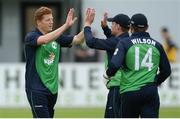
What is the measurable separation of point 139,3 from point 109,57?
54.2ft

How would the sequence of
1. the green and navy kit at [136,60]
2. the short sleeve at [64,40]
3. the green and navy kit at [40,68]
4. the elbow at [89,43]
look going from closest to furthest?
the green and navy kit at [136,60], the elbow at [89,43], the green and navy kit at [40,68], the short sleeve at [64,40]

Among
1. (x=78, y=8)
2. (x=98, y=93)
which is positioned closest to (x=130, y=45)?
(x=98, y=93)

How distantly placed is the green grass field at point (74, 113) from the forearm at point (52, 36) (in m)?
6.78

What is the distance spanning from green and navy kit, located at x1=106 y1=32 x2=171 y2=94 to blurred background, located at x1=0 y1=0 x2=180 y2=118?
25.2 feet

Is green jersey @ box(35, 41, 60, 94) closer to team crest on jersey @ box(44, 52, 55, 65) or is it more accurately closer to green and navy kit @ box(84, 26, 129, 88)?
team crest on jersey @ box(44, 52, 55, 65)

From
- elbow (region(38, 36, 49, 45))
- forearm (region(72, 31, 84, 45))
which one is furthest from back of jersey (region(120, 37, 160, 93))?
forearm (region(72, 31, 84, 45))

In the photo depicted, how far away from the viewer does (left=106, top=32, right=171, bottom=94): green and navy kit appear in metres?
10.1

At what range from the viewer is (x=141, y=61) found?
33.1ft

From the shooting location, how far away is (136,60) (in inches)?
396

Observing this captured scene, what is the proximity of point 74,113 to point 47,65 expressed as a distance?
785cm

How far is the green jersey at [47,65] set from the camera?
426 inches

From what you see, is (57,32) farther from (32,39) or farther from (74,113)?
(74,113)

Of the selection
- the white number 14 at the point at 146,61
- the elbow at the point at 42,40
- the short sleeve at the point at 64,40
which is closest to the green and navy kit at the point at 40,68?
the elbow at the point at 42,40

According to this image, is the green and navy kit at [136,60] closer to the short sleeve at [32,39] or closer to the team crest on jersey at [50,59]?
the team crest on jersey at [50,59]
